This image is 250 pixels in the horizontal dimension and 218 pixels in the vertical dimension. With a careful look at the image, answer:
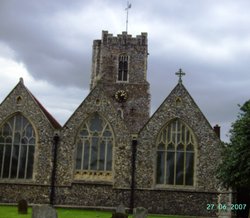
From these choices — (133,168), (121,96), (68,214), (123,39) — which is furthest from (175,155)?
(123,39)

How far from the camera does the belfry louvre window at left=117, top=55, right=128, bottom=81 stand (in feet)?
164

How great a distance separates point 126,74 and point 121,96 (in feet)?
8.65

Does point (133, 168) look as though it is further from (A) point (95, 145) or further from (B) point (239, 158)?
(B) point (239, 158)

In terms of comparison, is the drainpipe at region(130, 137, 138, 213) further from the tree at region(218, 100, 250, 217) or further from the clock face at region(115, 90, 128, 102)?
the clock face at region(115, 90, 128, 102)

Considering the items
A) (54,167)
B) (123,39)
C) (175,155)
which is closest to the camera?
(54,167)

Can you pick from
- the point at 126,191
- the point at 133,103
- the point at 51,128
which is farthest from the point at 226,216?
the point at 133,103

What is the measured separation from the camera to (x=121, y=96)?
4878 cm

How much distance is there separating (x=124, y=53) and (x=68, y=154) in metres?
22.8

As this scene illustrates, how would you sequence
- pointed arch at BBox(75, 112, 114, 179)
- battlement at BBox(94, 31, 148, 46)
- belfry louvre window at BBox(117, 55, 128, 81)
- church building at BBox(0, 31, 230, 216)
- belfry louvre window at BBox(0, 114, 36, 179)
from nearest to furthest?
1. church building at BBox(0, 31, 230, 216)
2. pointed arch at BBox(75, 112, 114, 179)
3. belfry louvre window at BBox(0, 114, 36, 179)
4. belfry louvre window at BBox(117, 55, 128, 81)
5. battlement at BBox(94, 31, 148, 46)

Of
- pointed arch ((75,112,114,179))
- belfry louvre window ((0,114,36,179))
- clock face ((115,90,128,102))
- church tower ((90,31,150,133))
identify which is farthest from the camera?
clock face ((115,90,128,102))

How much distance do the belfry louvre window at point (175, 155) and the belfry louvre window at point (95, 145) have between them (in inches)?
126

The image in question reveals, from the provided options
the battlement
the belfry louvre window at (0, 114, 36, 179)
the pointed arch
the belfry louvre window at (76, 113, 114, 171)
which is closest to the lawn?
the pointed arch

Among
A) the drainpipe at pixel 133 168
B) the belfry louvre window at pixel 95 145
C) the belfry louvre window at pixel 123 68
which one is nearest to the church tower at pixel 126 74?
the belfry louvre window at pixel 123 68

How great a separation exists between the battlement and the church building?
20710mm
